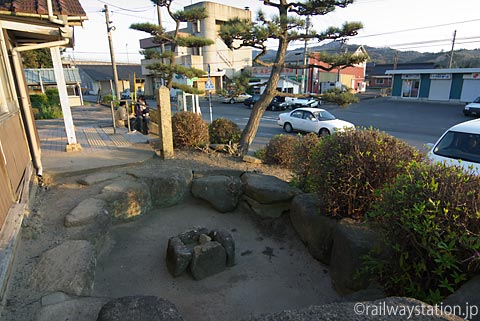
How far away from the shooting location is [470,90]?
26.9m

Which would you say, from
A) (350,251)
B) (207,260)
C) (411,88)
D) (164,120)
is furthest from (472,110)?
(207,260)

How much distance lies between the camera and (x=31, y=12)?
4594 millimetres

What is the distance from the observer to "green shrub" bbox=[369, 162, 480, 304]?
6.84ft

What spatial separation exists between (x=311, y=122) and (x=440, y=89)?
23386 millimetres

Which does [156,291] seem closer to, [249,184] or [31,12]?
[249,184]

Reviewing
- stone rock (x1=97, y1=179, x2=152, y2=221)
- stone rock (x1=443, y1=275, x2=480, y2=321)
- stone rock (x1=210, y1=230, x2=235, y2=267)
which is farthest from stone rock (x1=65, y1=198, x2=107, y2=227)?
stone rock (x1=443, y1=275, x2=480, y2=321)

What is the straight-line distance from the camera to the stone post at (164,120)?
20.9 feet

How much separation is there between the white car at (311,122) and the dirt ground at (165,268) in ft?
30.3

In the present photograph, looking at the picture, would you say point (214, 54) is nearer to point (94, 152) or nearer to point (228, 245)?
point (94, 152)

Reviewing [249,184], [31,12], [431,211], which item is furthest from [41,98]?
[431,211]

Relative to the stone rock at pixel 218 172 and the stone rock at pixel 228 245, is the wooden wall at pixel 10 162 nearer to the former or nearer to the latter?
the stone rock at pixel 228 245

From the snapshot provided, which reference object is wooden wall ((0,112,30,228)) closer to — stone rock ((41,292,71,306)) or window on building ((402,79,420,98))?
stone rock ((41,292,71,306))

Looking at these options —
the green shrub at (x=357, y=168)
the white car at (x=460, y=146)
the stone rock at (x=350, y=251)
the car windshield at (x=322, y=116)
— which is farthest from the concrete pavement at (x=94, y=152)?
the car windshield at (x=322, y=116)

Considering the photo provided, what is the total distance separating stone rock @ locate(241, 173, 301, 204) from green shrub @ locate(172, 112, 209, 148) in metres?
2.63
